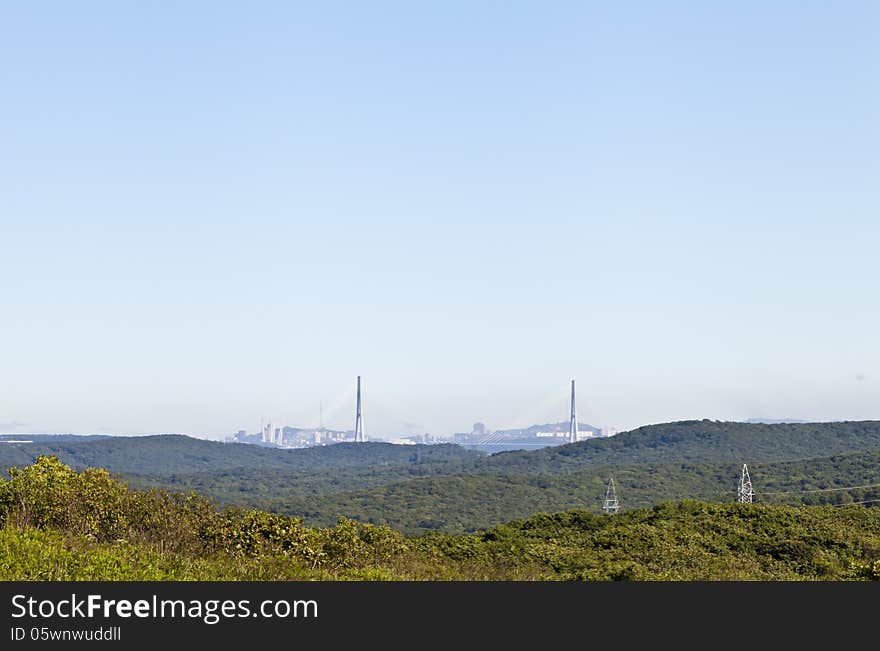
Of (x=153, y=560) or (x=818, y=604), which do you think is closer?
(x=818, y=604)

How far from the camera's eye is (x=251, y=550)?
18953 mm

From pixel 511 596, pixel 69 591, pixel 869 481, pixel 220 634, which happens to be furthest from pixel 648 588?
pixel 869 481

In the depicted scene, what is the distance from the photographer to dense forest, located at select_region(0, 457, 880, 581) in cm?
1580

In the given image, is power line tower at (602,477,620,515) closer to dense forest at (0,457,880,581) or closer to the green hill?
the green hill

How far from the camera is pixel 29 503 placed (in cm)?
1955

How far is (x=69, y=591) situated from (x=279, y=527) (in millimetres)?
A: 7858

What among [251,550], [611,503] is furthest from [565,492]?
[251,550]

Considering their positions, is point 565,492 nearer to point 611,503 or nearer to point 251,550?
point 611,503

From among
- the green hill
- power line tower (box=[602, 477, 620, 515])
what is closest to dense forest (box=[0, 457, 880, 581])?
power line tower (box=[602, 477, 620, 515])

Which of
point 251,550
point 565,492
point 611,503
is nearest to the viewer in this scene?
point 251,550

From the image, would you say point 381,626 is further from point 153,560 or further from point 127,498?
point 127,498

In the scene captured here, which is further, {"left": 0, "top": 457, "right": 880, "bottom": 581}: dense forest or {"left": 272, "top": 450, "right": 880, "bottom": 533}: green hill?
{"left": 272, "top": 450, "right": 880, "bottom": 533}: green hill

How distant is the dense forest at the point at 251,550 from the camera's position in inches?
622

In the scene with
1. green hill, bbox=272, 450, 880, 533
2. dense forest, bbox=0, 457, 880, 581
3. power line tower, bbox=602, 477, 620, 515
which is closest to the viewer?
dense forest, bbox=0, 457, 880, 581
